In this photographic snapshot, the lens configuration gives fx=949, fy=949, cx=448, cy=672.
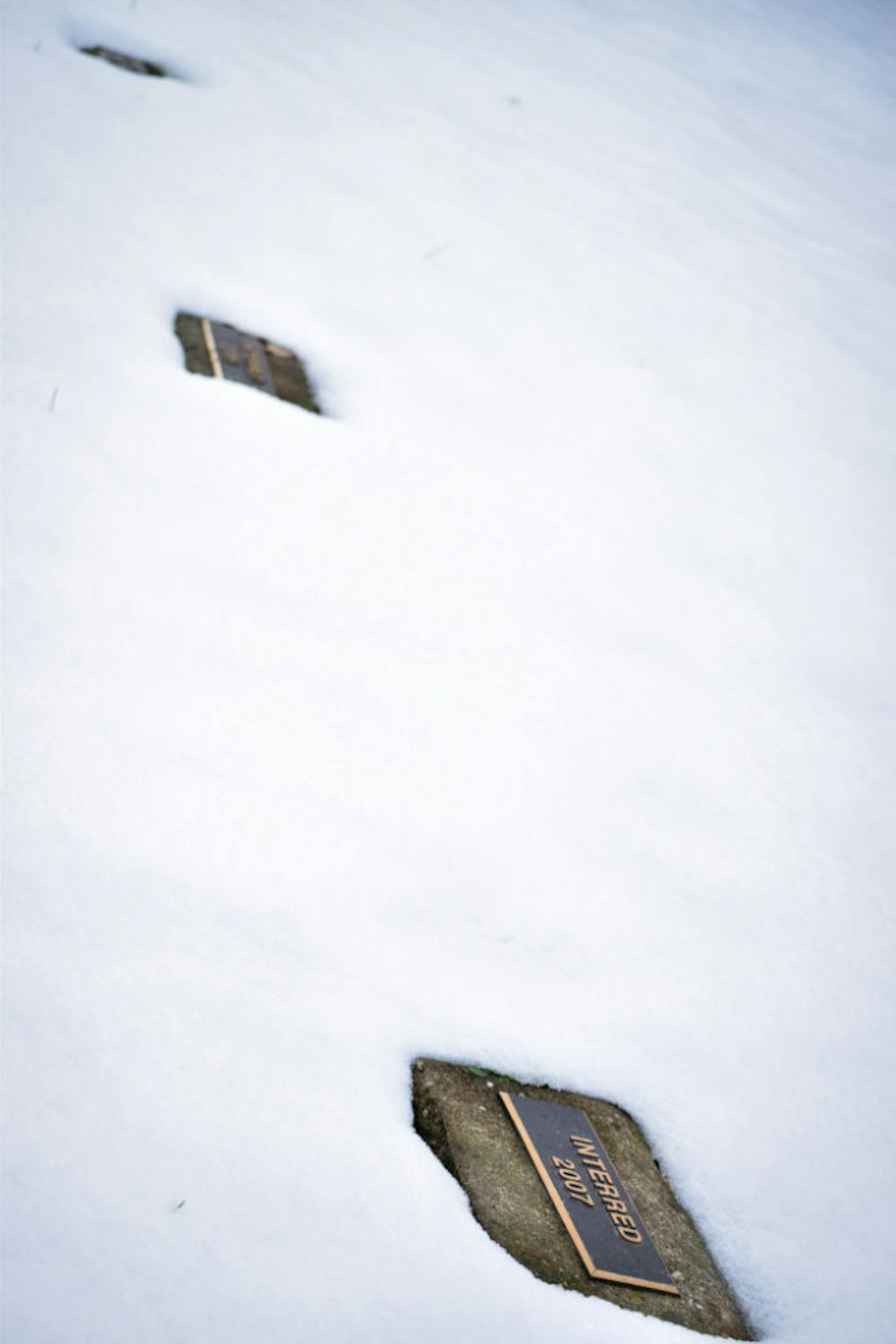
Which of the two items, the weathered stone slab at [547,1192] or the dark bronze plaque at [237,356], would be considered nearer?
the weathered stone slab at [547,1192]

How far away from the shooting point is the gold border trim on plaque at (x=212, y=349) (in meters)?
2.44

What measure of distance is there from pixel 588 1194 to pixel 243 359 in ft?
6.91

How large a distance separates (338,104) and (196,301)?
82.3 inches

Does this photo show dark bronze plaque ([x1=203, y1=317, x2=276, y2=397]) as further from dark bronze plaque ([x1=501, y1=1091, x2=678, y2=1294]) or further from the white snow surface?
dark bronze plaque ([x1=501, y1=1091, x2=678, y2=1294])

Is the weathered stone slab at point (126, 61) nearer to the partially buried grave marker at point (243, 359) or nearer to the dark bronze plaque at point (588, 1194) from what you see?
the partially buried grave marker at point (243, 359)

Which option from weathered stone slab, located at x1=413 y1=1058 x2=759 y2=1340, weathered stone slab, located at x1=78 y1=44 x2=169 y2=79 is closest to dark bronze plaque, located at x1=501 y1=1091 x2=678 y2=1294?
weathered stone slab, located at x1=413 y1=1058 x2=759 y2=1340

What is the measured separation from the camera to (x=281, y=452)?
232cm

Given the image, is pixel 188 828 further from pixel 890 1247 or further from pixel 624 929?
pixel 890 1247

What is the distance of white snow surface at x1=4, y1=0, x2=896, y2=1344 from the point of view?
1.18 meters

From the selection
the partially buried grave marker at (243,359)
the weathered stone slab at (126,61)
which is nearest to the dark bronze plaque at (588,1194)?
the partially buried grave marker at (243,359)

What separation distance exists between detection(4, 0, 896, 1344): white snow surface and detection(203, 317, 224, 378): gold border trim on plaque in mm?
69

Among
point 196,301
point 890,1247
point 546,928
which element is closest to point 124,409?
point 196,301

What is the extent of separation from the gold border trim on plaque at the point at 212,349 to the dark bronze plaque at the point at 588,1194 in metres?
1.86

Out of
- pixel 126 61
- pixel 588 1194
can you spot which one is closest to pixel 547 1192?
pixel 588 1194
